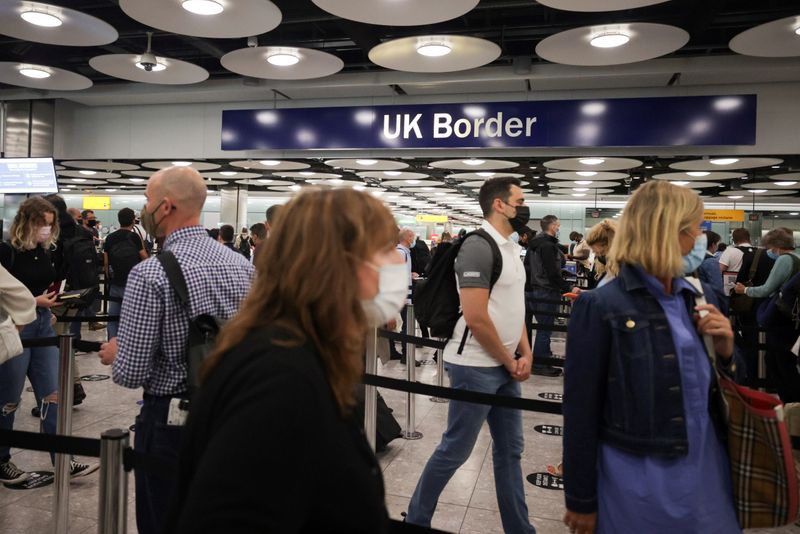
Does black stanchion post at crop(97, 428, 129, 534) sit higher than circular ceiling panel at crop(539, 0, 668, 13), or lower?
lower

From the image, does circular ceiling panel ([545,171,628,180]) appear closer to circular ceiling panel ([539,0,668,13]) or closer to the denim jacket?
circular ceiling panel ([539,0,668,13])

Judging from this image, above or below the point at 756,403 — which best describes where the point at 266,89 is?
above

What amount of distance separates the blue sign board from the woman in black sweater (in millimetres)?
7978

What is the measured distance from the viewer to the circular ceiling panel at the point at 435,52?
6379 mm

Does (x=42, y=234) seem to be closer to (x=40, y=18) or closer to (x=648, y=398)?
(x=40, y=18)

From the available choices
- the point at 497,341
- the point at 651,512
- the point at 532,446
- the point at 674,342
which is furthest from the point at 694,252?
the point at 532,446

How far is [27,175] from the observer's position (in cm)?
992

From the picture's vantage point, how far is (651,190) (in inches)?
75.7

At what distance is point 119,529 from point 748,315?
789 cm

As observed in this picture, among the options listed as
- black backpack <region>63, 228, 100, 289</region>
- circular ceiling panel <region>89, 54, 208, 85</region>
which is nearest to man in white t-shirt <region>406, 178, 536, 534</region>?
black backpack <region>63, 228, 100, 289</region>

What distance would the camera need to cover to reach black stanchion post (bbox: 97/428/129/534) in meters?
1.96

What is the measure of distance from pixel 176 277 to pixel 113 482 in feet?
2.33

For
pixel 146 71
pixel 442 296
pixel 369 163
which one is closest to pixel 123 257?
pixel 146 71

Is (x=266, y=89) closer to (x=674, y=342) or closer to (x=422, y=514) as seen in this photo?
(x=422, y=514)
